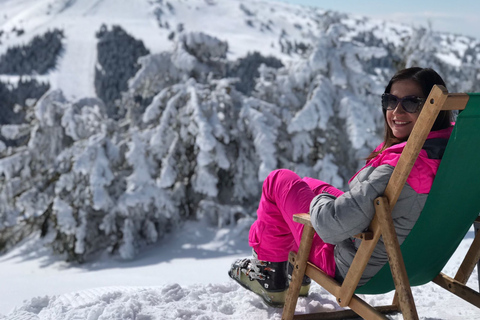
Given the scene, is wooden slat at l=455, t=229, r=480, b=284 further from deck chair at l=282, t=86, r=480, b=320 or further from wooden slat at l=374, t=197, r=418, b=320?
wooden slat at l=374, t=197, r=418, b=320

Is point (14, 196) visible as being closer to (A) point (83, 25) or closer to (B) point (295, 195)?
(B) point (295, 195)

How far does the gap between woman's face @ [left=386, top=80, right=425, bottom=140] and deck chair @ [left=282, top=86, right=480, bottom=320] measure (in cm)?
33

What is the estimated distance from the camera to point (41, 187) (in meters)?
6.71

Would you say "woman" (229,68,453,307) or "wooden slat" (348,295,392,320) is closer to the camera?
"woman" (229,68,453,307)

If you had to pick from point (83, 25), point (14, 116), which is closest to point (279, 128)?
point (14, 116)

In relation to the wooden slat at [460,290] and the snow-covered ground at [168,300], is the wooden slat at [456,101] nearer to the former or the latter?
the wooden slat at [460,290]

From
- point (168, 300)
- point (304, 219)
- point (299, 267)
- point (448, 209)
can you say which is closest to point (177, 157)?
point (168, 300)

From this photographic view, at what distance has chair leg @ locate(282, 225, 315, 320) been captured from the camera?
185cm

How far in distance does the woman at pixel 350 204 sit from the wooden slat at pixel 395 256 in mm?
51

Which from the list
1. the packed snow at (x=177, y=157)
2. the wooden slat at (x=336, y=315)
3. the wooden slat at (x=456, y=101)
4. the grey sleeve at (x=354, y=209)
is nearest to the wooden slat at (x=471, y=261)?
the wooden slat at (x=336, y=315)

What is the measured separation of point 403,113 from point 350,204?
53cm

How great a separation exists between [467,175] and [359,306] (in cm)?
70

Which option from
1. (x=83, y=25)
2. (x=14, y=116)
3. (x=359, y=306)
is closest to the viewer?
(x=359, y=306)

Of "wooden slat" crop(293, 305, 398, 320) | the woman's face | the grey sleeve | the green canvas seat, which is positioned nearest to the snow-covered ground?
"wooden slat" crop(293, 305, 398, 320)
